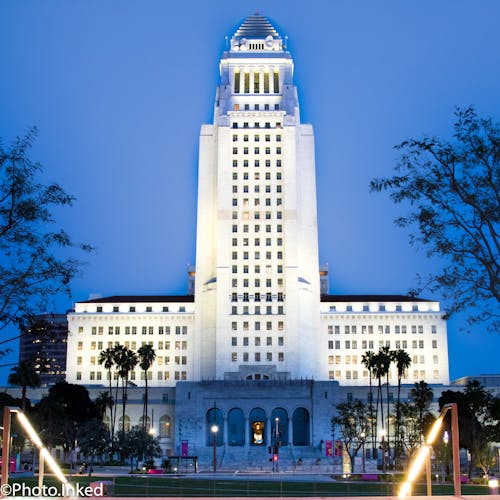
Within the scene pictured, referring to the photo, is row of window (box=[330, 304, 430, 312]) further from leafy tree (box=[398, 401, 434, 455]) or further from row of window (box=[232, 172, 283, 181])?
leafy tree (box=[398, 401, 434, 455])

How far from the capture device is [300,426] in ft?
383

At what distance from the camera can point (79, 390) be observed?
111 m

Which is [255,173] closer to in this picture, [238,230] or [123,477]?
[238,230]

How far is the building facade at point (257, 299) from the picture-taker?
133 meters

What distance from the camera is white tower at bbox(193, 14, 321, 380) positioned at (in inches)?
5217

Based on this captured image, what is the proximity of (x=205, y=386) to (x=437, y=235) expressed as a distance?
9024cm

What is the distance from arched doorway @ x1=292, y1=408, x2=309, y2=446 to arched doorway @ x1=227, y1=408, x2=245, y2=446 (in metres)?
8.18

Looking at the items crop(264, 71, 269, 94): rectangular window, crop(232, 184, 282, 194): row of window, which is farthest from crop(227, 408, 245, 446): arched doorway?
crop(264, 71, 269, 94): rectangular window

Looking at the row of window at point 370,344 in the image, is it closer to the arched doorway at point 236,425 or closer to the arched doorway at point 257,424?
the arched doorway at point 257,424

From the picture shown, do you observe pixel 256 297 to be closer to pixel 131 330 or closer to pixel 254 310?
pixel 254 310

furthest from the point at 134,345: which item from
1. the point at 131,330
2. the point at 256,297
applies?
the point at 256,297

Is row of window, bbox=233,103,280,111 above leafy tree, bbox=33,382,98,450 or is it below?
above

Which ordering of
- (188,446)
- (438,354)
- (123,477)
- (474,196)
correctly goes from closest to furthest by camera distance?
(474,196) < (123,477) < (188,446) < (438,354)

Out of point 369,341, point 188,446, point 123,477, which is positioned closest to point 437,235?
point 123,477
